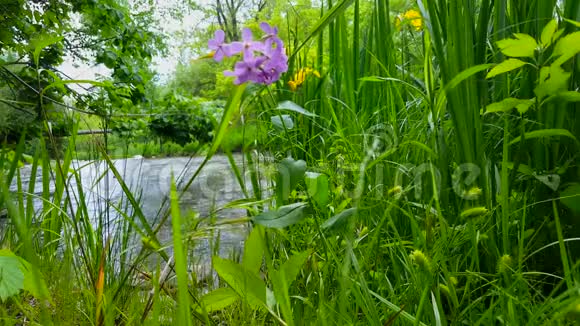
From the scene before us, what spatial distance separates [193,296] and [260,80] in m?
0.27

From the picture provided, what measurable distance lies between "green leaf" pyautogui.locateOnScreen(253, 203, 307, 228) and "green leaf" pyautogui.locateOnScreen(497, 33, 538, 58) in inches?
10.7

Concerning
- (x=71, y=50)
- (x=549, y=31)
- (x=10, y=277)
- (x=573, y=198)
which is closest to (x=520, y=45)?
(x=549, y=31)

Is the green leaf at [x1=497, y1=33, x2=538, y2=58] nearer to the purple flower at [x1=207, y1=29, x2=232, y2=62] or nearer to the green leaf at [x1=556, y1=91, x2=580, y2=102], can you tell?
the green leaf at [x1=556, y1=91, x2=580, y2=102]

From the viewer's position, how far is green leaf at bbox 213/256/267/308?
18.3 inches

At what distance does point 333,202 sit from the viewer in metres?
0.70

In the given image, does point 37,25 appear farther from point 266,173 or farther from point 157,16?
point 157,16

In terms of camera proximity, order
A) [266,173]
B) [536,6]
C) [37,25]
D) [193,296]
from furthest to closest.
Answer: [37,25]
[266,173]
[536,6]
[193,296]

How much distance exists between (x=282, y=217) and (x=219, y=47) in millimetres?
216

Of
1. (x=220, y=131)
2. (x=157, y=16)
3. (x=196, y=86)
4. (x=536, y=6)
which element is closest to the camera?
(x=220, y=131)

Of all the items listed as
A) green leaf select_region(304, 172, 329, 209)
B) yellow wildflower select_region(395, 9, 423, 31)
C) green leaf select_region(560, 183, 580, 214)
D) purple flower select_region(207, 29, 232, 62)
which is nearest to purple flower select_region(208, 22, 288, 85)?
purple flower select_region(207, 29, 232, 62)

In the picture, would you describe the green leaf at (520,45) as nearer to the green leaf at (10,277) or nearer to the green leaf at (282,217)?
the green leaf at (282,217)

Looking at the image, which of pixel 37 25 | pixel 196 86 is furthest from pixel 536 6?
pixel 196 86

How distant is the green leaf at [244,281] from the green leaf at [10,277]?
215mm

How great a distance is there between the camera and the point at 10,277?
0.48 meters
